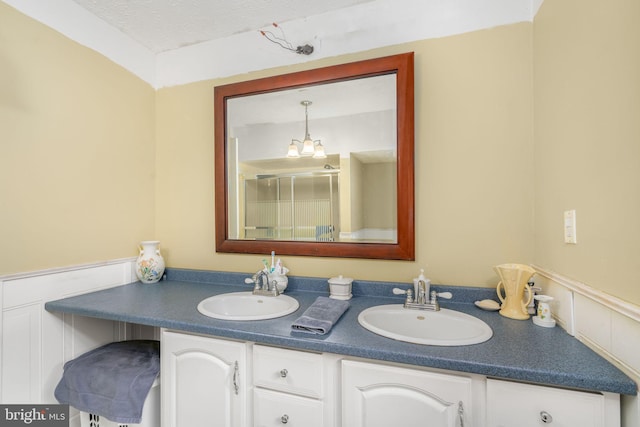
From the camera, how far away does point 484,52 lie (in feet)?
4.37

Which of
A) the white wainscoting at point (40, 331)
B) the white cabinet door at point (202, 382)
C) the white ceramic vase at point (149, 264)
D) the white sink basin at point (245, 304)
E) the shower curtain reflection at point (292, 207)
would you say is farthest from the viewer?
the white ceramic vase at point (149, 264)

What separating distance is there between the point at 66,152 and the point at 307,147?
3.94 feet

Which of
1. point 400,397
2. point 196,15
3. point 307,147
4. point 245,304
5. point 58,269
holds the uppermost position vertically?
point 196,15

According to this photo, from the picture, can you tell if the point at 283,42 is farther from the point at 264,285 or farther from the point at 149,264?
the point at 149,264

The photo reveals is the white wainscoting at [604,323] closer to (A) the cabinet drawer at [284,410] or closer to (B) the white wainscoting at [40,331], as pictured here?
(A) the cabinet drawer at [284,410]

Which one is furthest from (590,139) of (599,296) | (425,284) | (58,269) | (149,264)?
(58,269)

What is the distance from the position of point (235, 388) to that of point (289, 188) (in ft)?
3.13

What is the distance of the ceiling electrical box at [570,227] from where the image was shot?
→ 0.97 m

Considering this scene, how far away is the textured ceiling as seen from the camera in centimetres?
150

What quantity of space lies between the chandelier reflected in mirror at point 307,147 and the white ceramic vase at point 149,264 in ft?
3.30

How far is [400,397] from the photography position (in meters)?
0.91

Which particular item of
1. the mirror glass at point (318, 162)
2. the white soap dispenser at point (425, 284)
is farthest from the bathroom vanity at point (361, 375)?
the mirror glass at point (318, 162)

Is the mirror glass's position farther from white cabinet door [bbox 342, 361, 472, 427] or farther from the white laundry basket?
the white laundry basket

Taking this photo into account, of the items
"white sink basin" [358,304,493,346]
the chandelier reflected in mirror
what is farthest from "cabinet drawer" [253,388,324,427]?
the chandelier reflected in mirror
